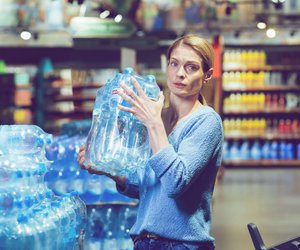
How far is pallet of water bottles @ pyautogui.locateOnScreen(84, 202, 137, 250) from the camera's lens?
181 inches

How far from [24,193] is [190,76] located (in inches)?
34.3

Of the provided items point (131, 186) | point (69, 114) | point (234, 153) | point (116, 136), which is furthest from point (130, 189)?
point (234, 153)

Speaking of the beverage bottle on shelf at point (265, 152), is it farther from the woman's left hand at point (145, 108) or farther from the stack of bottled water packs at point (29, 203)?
the woman's left hand at point (145, 108)

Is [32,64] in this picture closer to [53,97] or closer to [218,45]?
[53,97]

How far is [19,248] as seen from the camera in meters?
2.79

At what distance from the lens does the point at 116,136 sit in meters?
3.03

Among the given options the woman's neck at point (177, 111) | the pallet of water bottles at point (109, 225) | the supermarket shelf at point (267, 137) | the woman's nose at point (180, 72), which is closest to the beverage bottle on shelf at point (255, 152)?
the supermarket shelf at point (267, 137)

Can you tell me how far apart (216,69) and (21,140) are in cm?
670

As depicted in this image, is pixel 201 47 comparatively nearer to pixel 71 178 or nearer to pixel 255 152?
pixel 71 178

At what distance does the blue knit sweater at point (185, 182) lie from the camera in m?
2.44

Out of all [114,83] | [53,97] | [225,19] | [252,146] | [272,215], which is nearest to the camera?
[114,83]

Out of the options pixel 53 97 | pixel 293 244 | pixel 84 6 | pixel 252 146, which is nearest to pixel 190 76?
pixel 293 244

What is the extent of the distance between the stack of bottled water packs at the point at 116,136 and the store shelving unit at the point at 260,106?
36.0ft

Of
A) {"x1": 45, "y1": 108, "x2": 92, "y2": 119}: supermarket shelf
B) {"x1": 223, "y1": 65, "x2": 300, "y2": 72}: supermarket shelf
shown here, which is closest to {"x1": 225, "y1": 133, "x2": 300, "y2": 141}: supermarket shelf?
{"x1": 223, "y1": 65, "x2": 300, "y2": 72}: supermarket shelf
